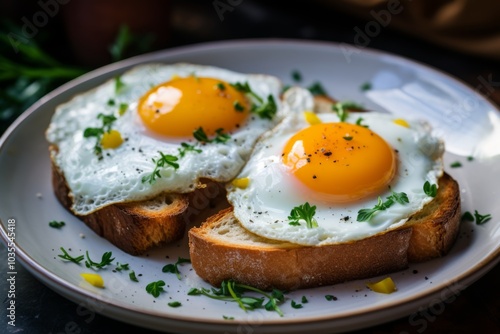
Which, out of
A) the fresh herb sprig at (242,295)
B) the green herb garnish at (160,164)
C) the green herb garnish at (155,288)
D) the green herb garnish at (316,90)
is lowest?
the fresh herb sprig at (242,295)

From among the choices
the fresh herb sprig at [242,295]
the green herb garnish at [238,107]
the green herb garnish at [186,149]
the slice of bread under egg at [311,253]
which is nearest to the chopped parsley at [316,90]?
the green herb garnish at [238,107]

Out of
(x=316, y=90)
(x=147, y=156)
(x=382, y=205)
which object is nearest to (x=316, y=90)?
(x=316, y=90)

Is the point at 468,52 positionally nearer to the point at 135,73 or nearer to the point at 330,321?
the point at 135,73

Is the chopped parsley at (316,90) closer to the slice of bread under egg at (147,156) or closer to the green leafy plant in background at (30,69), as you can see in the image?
the slice of bread under egg at (147,156)

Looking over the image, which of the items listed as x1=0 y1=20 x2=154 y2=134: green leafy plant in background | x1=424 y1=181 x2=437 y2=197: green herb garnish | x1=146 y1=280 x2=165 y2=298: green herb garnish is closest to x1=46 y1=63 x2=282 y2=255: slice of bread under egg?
x1=146 y1=280 x2=165 y2=298: green herb garnish

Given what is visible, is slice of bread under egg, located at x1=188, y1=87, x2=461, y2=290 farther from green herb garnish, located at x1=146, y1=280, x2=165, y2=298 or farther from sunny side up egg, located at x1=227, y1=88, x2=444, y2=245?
green herb garnish, located at x1=146, y1=280, x2=165, y2=298

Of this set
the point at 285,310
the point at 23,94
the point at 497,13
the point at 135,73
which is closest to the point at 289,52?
Answer: the point at 135,73
